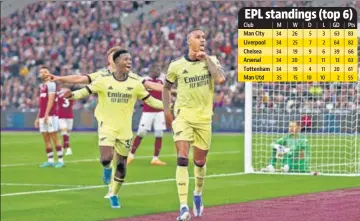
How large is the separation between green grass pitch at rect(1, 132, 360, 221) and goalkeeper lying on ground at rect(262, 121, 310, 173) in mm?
947

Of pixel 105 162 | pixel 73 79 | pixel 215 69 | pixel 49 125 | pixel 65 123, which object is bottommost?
pixel 65 123

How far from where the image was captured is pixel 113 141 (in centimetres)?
1527

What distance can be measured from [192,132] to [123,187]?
20.1 feet

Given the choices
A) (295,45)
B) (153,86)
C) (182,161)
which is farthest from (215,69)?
(295,45)

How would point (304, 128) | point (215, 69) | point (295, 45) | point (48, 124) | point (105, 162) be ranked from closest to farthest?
point (215, 69), point (105, 162), point (295, 45), point (304, 128), point (48, 124)

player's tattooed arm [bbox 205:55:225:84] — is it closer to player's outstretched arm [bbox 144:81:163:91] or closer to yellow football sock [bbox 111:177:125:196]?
player's outstretched arm [bbox 144:81:163:91]

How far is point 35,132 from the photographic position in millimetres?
44844

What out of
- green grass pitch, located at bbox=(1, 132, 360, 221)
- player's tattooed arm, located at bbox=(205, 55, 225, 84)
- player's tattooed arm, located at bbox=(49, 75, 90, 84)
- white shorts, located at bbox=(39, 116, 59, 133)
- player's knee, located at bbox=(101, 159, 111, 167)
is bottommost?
green grass pitch, located at bbox=(1, 132, 360, 221)

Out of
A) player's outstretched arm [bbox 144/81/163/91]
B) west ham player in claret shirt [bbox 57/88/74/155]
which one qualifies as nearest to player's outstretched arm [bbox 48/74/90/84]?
player's outstretched arm [bbox 144/81/163/91]

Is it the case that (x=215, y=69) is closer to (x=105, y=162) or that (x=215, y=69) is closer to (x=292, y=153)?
(x=105, y=162)

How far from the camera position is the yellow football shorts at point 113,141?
50.0ft

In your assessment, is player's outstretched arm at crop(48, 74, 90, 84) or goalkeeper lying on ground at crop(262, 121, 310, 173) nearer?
player's outstretched arm at crop(48, 74, 90, 84)

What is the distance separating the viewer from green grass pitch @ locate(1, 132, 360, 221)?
1550 cm

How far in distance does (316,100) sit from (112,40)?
24278 mm
